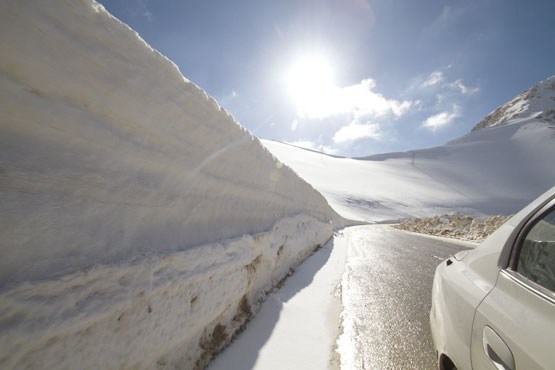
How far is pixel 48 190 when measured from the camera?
1.65 metres

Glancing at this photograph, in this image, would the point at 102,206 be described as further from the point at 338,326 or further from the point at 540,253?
the point at 338,326

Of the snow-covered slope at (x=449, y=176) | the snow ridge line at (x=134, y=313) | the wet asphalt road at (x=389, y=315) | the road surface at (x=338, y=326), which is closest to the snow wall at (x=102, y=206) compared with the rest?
the snow ridge line at (x=134, y=313)

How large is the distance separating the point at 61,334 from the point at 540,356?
7.41 feet

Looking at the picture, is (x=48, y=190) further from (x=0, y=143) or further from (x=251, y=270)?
(x=251, y=270)

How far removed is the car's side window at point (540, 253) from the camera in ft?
4.24

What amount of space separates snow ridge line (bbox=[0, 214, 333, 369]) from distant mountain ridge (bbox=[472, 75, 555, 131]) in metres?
118

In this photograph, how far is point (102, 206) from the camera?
1931 millimetres

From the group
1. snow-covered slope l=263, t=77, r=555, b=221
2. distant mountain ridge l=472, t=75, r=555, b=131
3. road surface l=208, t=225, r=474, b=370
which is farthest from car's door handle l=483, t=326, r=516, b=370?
distant mountain ridge l=472, t=75, r=555, b=131

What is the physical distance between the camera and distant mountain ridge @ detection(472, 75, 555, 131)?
95812mm

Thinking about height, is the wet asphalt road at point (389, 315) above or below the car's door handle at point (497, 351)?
below

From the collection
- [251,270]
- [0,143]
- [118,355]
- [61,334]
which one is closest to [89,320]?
[61,334]

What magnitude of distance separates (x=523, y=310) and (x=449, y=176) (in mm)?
63902

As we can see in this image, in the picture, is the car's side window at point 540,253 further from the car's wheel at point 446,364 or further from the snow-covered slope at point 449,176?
the snow-covered slope at point 449,176

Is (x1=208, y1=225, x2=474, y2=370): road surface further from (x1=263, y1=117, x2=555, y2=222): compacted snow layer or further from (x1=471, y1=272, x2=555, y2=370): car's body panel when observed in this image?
(x1=263, y1=117, x2=555, y2=222): compacted snow layer
